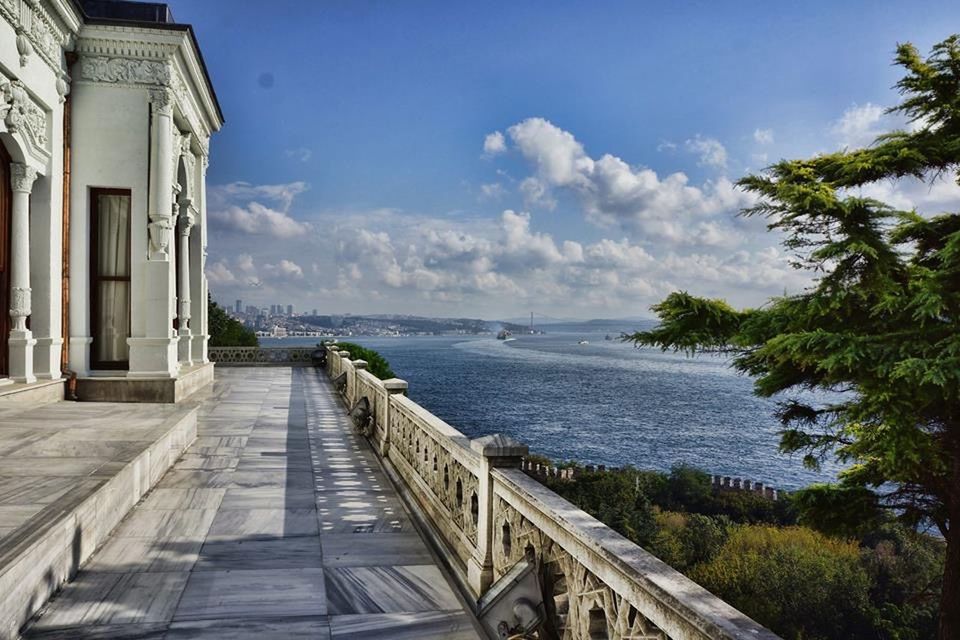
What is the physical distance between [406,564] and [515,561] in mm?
1495

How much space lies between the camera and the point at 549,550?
329 cm

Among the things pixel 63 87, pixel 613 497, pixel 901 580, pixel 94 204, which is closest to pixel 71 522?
pixel 94 204

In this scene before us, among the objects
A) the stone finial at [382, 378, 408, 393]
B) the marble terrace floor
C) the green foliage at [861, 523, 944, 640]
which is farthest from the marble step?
the green foliage at [861, 523, 944, 640]

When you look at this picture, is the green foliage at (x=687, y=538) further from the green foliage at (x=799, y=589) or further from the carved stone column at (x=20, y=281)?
the carved stone column at (x=20, y=281)

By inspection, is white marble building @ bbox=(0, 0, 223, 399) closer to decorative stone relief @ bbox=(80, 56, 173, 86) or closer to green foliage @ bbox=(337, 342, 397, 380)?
decorative stone relief @ bbox=(80, 56, 173, 86)

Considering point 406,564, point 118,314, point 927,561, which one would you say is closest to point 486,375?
point 927,561

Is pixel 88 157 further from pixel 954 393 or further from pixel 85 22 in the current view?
pixel 954 393

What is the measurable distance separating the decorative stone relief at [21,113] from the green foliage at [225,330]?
38182mm

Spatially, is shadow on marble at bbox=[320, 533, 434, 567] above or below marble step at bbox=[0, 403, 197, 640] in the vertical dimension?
below

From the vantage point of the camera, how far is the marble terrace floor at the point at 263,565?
3842mm

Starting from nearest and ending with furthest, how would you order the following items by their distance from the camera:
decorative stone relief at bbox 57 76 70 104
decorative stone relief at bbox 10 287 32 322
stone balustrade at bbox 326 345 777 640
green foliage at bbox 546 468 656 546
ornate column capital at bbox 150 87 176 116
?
stone balustrade at bbox 326 345 777 640
decorative stone relief at bbox 10 287 32 322
decorative stone relief at bbox 57 76 70 104
ornate column capital at bbox 150 87 176 116
green foliage at bbox 546 468 656 546

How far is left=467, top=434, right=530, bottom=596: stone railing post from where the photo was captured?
4.12 m

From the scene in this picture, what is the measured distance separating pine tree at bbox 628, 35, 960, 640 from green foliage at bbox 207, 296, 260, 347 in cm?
4241

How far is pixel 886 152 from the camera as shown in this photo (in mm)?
10094
